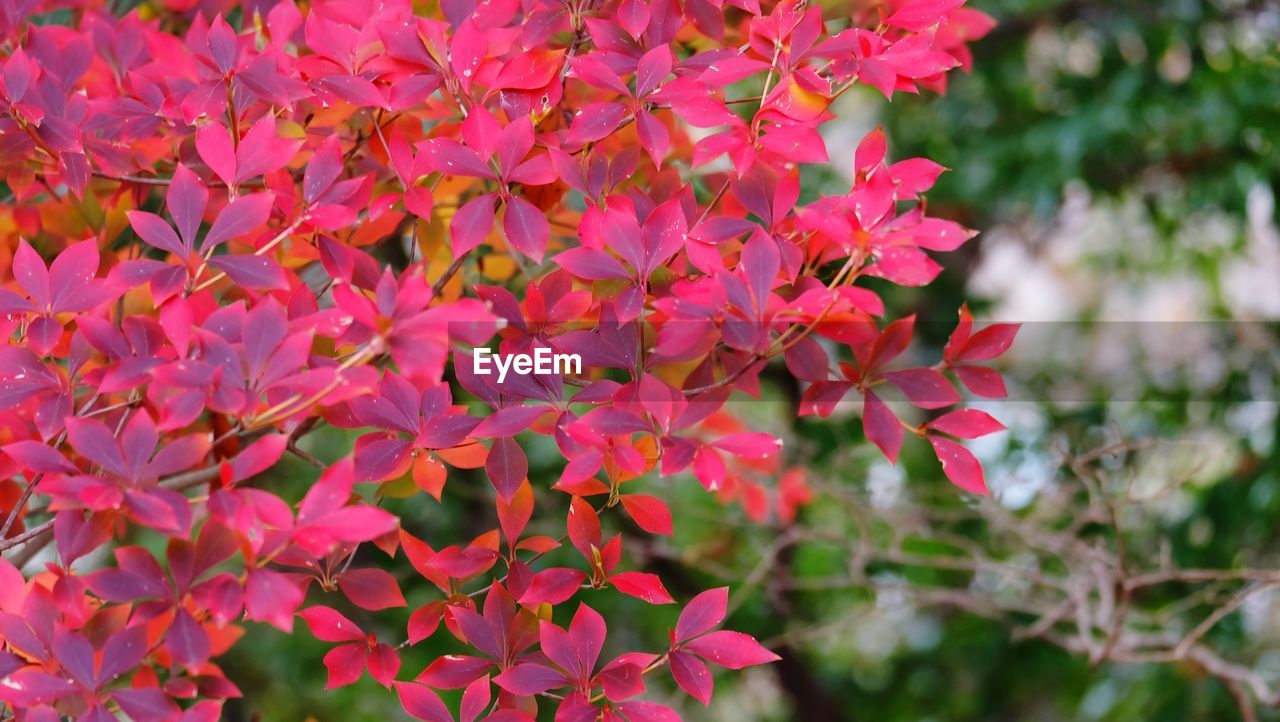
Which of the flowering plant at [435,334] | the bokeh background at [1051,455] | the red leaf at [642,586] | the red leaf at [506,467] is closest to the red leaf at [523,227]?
the flowering plant at [435,334]

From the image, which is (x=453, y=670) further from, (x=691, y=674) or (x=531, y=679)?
(x=691, y=674)

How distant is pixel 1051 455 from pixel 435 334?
60.5 inches

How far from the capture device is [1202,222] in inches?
89.5

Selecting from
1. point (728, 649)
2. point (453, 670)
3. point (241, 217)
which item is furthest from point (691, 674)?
point (241, 217)

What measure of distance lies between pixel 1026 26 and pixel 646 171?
1.43 meters

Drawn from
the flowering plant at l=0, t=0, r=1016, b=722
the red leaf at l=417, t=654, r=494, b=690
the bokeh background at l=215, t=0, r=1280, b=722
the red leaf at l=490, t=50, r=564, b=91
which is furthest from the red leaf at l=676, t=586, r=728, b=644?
the bokeh background at l=215, t=0, r=1280, b=722

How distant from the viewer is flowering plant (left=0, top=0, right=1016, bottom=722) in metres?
0.62

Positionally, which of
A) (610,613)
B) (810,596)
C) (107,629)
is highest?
(107,629)

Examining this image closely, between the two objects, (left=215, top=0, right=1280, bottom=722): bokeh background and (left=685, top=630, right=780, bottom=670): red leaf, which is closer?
(left=685, top=630, right=780, bottom=670): red leaf

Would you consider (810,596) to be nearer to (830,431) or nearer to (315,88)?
(830,431)

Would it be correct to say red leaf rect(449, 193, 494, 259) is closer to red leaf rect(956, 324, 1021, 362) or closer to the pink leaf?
the pink leaf

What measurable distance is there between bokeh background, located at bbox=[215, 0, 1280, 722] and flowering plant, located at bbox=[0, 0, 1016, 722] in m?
0.89

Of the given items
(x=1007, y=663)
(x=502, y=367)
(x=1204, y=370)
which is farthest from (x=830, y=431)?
(x=502, y=367)

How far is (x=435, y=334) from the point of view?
1.93 feet
